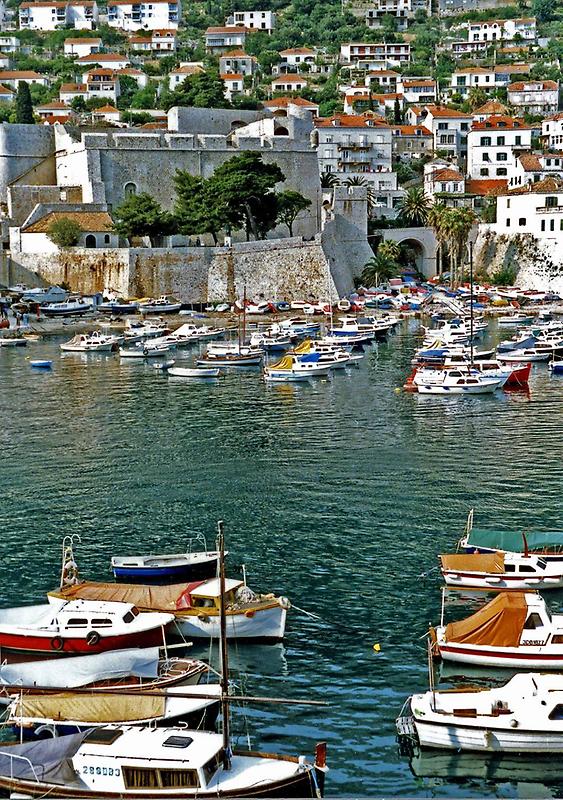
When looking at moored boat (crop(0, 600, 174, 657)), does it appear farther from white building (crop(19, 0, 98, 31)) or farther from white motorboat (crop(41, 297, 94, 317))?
white building (crop(19, 0, 98, 31))

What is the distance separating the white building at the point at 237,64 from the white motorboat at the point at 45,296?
61.8m

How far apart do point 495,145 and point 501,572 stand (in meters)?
72.3

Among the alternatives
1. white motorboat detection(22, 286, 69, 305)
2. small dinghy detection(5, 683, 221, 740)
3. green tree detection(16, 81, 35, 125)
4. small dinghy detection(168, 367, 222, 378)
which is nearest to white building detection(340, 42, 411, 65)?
green tree detection(16, 81, 35, 125)

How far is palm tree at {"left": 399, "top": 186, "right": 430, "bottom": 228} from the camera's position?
3177 inches

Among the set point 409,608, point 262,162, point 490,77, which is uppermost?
point 490,77

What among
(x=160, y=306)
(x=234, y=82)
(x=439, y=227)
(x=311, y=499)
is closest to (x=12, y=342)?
(x=160, y=306)

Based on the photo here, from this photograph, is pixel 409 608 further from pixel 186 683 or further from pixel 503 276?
pixel 503 276

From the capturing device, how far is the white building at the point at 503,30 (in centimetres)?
13788

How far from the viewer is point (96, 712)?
1733cm

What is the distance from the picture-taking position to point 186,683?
1912 centimetres

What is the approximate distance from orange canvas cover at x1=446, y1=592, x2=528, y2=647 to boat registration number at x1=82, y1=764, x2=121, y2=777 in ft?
22.5

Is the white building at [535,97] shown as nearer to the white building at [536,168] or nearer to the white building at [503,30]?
the white building at [536,168]

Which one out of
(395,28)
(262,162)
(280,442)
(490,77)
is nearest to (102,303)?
(262,162)

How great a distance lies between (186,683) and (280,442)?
60.9ft
